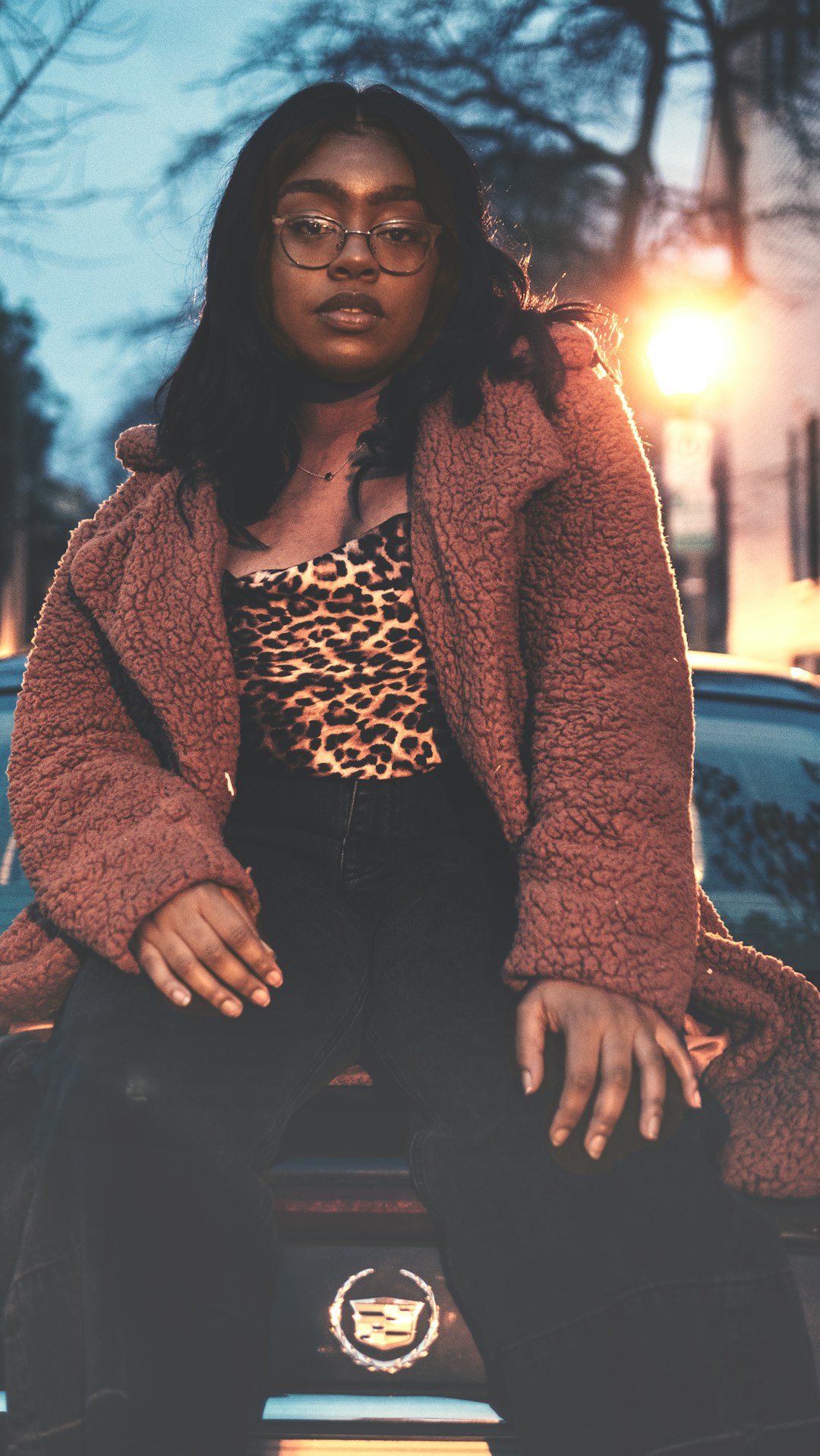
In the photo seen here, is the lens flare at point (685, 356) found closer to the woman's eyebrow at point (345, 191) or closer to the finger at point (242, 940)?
the woman's eyebrow at point (345, 191)

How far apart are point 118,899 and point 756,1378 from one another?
2.53 feet

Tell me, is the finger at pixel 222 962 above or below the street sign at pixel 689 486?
below

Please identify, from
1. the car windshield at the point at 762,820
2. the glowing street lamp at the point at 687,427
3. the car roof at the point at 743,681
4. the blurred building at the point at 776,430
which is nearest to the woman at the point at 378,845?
the car windshield at the point at 762,820

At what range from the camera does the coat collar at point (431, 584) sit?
64.7 inches

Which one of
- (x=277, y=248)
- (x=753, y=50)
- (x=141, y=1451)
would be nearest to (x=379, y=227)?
(x=277, y=248)

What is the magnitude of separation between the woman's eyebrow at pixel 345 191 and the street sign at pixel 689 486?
619cm

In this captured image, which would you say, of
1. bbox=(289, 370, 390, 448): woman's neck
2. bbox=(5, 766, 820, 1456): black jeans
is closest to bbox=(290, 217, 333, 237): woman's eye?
bbox=(289, 370, 390, 448): woman's neck

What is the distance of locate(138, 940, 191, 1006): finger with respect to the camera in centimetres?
147

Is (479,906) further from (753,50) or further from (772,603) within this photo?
(772,603)

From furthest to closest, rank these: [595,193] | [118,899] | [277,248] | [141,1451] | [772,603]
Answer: [772,603] → [595,193] → [277,248] → [118,899] → [141,1451]

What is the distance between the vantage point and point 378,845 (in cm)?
171

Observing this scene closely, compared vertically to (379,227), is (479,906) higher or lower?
lower

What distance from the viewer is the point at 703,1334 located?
129 centimetres

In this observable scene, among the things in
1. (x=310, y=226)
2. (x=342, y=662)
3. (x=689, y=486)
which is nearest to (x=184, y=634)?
(x=342, y=662)
